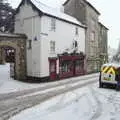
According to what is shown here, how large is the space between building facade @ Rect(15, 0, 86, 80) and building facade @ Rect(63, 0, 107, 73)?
4823mm

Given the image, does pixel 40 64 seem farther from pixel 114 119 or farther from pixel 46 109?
pixel 114 119

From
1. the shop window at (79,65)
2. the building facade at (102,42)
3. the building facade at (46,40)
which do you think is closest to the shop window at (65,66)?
the building facade at (46,40)

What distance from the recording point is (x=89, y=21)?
125 ft

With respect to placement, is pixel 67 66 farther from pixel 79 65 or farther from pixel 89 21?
pixel 89 21

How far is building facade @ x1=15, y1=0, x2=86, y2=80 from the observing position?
26.6 m

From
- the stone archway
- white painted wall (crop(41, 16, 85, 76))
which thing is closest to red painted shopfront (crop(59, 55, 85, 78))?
white painted wall (crop(41, 16, 85, 76))

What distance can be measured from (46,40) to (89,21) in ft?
41.8

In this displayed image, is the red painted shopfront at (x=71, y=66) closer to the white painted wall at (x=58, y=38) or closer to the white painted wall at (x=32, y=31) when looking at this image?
the white painted wall at (x=58, y=38)

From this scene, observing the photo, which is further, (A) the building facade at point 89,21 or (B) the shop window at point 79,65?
(A) the building facade at point 89,21

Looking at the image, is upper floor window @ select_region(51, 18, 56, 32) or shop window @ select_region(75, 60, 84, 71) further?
shop window @ select_region(75, 60, 84, 71)

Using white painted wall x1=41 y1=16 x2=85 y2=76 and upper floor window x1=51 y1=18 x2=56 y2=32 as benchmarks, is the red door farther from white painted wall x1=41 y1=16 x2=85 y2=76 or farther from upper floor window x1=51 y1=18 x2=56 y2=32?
upper floor window x1=51 y1=18 x2=56 y2=32

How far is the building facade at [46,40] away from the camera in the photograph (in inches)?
1048

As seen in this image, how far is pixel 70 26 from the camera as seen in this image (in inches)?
1277

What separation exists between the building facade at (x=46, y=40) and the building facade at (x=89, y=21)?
482 centimetres
